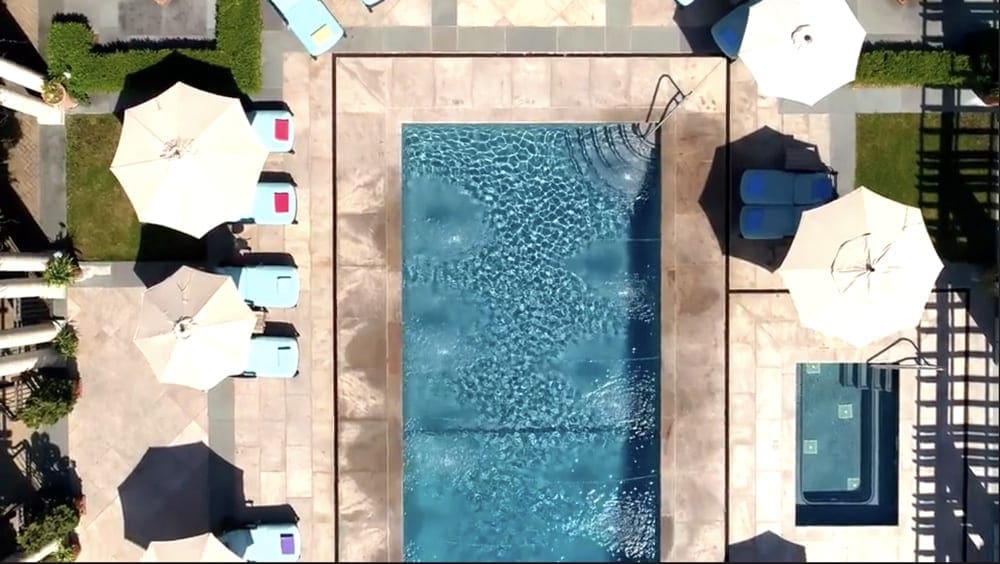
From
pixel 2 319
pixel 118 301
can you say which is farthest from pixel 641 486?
pixel 2 319

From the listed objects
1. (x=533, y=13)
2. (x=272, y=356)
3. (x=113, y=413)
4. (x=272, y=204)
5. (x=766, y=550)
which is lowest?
(x=766, y=550)

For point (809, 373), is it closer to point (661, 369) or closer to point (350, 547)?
point (661, 369)

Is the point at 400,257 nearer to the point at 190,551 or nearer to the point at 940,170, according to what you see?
the point at 190,551

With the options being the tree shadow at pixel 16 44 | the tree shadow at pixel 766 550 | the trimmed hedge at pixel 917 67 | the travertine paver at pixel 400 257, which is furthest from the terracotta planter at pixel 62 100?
the tree shadow at pixel 766 550

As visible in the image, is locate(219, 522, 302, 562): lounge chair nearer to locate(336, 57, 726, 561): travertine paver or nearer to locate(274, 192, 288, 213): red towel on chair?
locate(336, 57, 726, 561): travertine paver

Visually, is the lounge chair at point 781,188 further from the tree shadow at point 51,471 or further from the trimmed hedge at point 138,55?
the tree shadow at point 51,471

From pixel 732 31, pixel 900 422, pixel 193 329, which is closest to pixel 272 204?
pixel 193 329

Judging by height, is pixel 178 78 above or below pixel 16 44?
below
